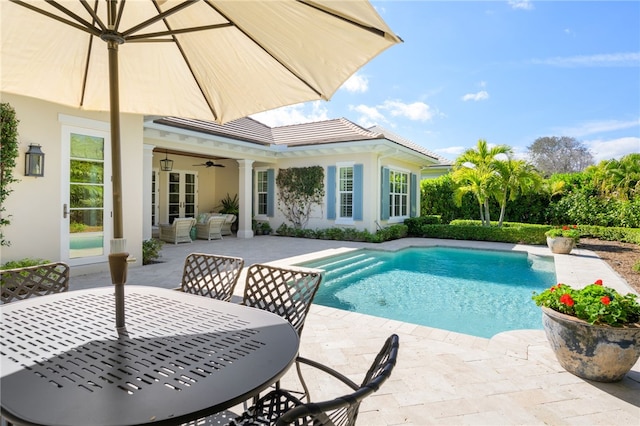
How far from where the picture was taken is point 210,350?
1.47 meters

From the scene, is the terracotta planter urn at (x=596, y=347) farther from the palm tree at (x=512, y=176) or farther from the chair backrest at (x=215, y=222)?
the chair backrest at (x=215, y=222)

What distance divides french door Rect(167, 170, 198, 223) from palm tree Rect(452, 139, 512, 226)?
10.8m

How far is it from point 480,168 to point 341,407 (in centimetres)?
1335

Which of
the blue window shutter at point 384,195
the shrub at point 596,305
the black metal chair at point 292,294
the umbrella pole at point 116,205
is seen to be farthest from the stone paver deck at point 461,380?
the blue window shutter at point 384,195

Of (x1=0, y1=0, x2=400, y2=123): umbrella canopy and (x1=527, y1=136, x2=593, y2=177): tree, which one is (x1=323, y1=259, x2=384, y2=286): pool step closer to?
(x1=0, y1=0, x2=400, y2=123): umbrella canopy

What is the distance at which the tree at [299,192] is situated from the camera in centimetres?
1297

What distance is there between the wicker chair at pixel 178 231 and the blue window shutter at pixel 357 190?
5.62 meters

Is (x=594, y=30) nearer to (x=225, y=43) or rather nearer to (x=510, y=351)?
(x=510, y=351)

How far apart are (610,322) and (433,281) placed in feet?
15.4

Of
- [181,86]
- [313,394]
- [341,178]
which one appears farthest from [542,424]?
[341,178]

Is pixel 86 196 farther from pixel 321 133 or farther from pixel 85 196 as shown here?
pixel 321 133

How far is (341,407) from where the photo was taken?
91 cm

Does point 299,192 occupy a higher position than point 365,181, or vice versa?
point 365,181

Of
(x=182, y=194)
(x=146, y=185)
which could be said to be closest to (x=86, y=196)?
(x=146, y=185)
